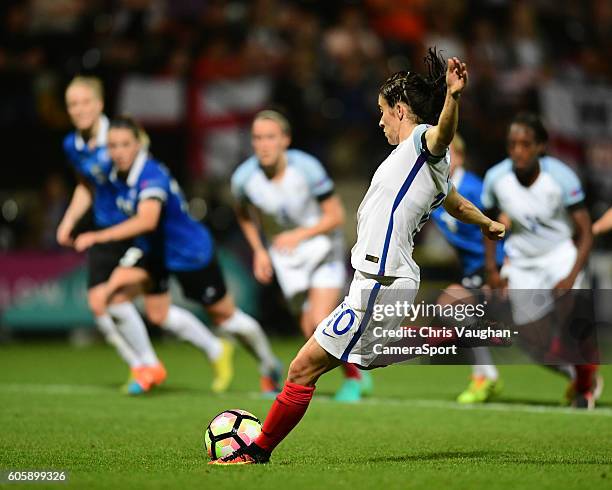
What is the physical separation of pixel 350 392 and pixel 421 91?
14.1 feet

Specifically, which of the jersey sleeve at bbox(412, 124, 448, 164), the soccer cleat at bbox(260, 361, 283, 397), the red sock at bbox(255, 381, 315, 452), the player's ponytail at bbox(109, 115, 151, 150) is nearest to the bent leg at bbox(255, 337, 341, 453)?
the red sock at bbox(255, 381, 315, 452)

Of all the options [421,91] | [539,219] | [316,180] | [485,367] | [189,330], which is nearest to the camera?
[421,91]

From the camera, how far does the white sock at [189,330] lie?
10633mm

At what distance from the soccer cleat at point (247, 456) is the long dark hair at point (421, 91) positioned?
194cm

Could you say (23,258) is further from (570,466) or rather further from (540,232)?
(570,466)

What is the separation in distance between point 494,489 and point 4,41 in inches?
506

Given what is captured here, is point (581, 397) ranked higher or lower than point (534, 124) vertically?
lower

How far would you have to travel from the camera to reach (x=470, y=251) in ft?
33.1

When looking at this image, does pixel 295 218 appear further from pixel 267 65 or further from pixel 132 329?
pixel 267 65

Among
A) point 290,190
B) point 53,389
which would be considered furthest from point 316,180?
point 53,389

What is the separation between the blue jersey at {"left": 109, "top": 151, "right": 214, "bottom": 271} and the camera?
33.1 ft

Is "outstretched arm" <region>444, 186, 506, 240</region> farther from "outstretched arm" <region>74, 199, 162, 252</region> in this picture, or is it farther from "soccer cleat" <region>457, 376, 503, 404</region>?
"outstretched arm" <region>74, 199, 162, 252</region>

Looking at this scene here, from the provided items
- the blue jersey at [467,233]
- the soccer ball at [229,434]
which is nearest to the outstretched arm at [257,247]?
the blue jersey at [467,233]

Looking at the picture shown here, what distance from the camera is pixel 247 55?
16.3 meters
